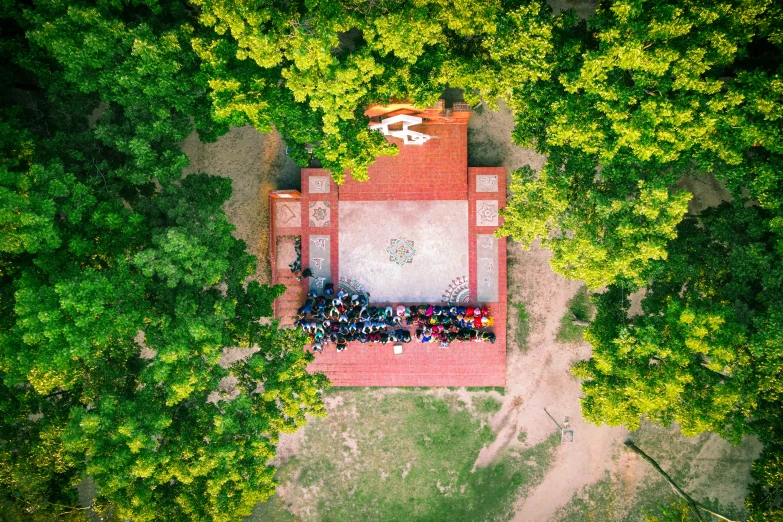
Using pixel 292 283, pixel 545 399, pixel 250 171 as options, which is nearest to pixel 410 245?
pixel 292 283

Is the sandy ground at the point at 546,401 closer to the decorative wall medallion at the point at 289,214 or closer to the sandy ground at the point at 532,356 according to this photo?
the sandy ground at the point at 532,356

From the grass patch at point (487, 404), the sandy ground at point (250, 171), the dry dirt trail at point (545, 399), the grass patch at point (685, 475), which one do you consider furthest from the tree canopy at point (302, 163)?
the grass patch at point (487, 404)

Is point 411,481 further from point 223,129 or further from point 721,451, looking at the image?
point 223,129

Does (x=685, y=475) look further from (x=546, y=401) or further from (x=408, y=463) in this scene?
(x=408, y=463)

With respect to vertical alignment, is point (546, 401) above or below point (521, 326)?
below

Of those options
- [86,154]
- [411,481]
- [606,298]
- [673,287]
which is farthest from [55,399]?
[673,287]

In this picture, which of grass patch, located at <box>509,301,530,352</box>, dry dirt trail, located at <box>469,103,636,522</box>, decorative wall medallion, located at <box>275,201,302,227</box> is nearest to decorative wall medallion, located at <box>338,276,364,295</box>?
decorative wall medallion, located at <box>275,201,302,227</box>
